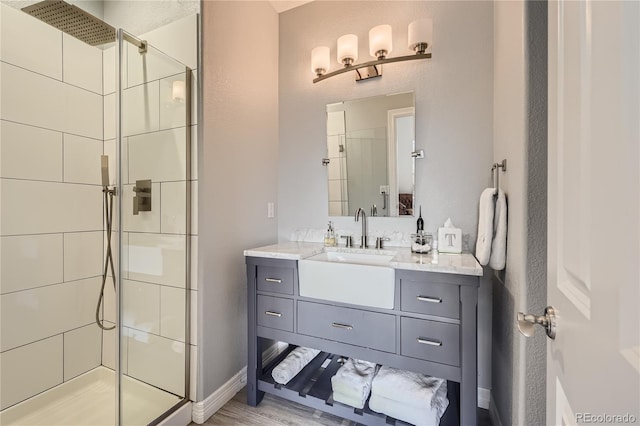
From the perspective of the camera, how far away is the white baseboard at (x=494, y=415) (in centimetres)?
144

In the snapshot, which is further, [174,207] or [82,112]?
[82,112]

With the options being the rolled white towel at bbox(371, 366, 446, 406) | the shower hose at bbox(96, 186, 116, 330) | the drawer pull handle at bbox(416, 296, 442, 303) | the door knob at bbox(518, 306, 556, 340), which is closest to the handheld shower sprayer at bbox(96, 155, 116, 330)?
the shower hose at bbox(96, 186, 116, 330)

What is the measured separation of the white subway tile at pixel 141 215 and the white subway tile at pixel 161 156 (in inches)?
2.8

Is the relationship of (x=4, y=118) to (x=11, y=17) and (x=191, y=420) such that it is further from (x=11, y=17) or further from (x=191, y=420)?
(x=191, y=420)

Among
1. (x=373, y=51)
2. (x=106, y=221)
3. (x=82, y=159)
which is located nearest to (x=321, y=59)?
(x=373, y=51)

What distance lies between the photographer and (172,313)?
1.61 m

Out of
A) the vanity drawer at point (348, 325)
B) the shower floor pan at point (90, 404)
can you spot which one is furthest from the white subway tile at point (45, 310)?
the vanity drawer at point (348, 325)

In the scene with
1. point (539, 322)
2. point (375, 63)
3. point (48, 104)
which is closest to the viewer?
point (539, 322)

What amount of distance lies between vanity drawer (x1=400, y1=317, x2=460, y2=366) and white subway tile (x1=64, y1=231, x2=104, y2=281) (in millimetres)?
2046

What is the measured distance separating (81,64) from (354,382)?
8.53 ft

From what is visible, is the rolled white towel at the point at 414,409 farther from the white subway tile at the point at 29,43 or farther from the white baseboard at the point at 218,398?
the white subway tile at the point at 29,43

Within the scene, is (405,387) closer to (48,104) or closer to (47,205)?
(47,205)

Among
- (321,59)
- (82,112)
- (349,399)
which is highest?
(321,59)

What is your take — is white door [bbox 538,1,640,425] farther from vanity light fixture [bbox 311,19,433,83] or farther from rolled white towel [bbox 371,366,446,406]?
vanity light fixture [bbox 311,19,433,83]
